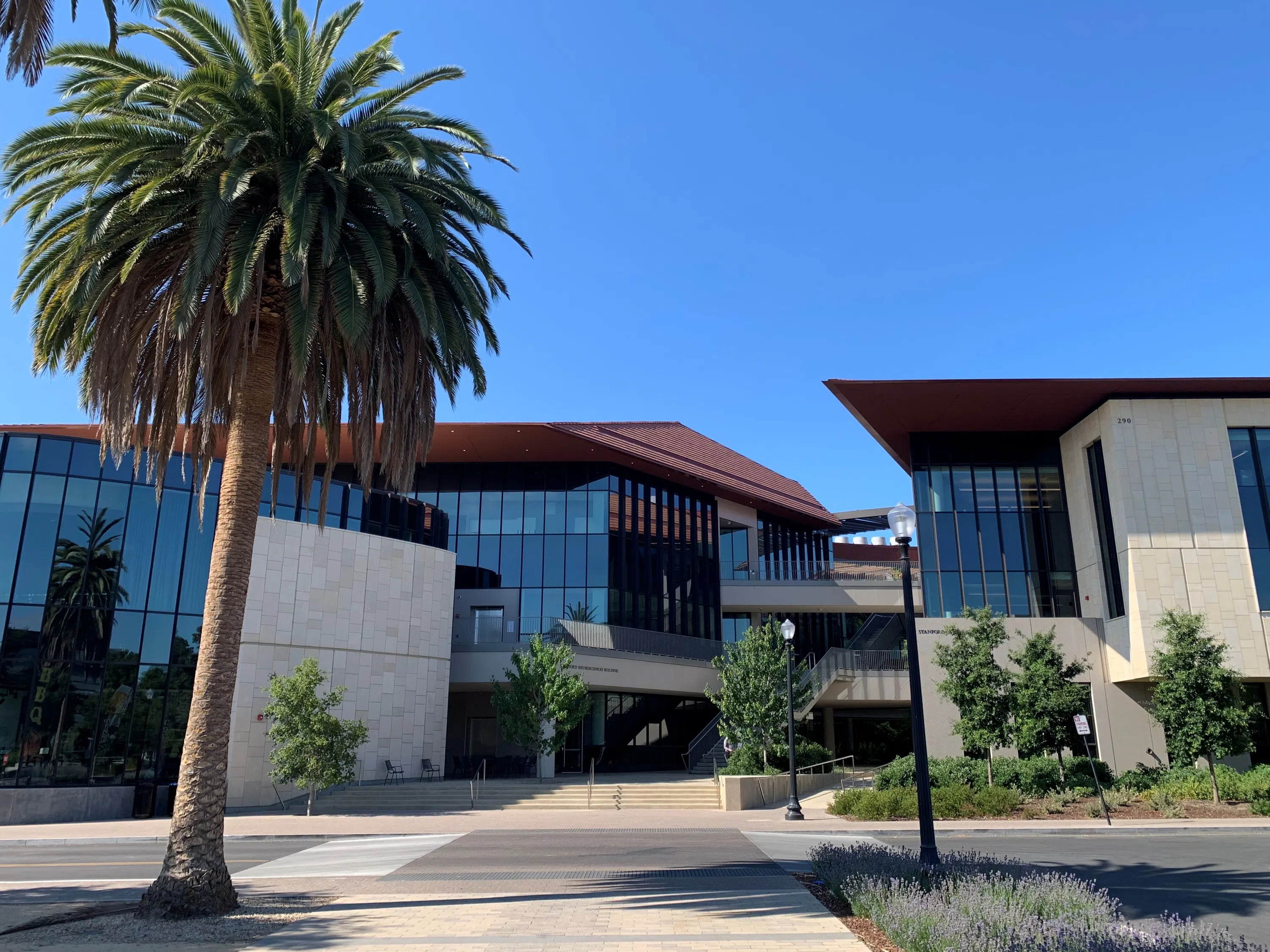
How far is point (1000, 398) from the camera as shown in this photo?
33906 mm

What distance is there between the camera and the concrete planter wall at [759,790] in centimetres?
2898

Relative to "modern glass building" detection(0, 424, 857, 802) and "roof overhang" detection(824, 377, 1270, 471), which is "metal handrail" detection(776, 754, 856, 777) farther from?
"roof overhang" detection(824, 377, 1270, 471)

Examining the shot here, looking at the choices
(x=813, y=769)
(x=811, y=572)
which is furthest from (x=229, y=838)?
(x=811, y=572)

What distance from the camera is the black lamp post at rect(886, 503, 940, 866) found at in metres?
11.7

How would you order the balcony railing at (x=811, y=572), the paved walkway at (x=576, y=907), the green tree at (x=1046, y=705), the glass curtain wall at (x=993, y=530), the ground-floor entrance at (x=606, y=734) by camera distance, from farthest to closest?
the balcony railing at (x=811, y=572) → the ground-floor entrance at (x=606, y=734) → the glass curtain wall at (x=993, y=530) → the green tree at (x=1046, y=705) → the paved walkway at (x=576, y=907)

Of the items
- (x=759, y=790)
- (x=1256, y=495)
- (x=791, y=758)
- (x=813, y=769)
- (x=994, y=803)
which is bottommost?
(x=759, y=790)

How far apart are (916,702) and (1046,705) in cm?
1747

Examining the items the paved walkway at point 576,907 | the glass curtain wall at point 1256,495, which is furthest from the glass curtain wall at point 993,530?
the paved walkway at point 576,907

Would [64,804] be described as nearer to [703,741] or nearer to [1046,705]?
[703,741]

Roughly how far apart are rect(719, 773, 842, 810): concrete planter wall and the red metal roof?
16.1 metres

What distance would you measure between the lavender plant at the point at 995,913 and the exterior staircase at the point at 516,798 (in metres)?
19.5

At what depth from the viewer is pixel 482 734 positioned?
4291 centimetres

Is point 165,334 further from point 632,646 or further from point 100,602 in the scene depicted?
point 632,646

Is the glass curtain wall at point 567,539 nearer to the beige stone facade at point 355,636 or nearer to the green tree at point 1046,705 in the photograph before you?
the beige stone facade at point 355,636
